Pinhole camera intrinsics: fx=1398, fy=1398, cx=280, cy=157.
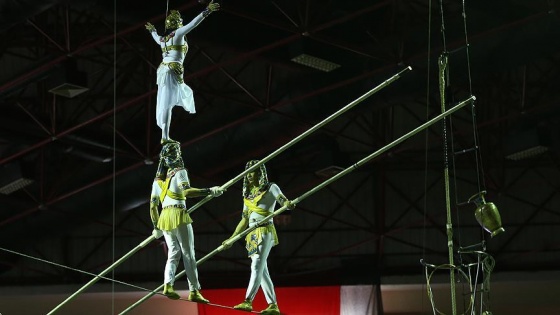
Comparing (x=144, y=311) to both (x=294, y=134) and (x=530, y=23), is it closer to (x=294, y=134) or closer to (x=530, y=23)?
(x=294, y=134)

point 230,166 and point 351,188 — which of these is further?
point 351,188

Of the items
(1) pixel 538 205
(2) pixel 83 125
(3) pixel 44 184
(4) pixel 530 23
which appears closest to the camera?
(4) pixel 530 23

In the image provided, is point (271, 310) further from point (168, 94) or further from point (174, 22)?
point (174, 22)

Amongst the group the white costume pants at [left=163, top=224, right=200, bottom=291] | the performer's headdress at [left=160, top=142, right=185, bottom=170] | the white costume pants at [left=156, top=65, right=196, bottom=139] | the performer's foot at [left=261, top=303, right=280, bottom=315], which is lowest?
the performer's foot at [left=261, top=303, right=280, bottom=315]

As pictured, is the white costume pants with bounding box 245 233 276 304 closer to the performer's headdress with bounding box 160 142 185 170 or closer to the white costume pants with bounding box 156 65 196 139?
the performer's headdress with bounding box 160 142 185 170

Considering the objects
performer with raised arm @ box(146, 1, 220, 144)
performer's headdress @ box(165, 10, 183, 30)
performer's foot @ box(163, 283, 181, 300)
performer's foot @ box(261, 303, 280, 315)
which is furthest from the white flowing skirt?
performer's foot @ box(261, 303, 280, 315)

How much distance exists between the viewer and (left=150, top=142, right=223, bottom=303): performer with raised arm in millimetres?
15812

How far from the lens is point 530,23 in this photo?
81.9 ft

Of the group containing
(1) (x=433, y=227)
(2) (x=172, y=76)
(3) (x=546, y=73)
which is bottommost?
(2) (x=172, y=76)

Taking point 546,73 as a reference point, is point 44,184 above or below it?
below

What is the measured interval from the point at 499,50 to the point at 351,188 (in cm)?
809

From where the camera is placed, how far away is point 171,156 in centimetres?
1608

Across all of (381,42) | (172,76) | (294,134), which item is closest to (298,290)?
(294,134)

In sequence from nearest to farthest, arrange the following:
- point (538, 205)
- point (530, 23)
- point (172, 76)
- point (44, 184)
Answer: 1. point (172, 76)
2. point (530, 23)
3. point (44, 184)
4. point (538, 205)
